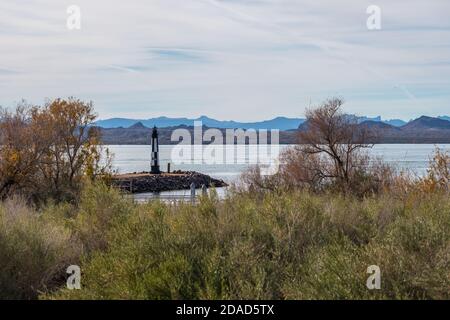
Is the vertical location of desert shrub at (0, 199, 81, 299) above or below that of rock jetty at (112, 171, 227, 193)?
above

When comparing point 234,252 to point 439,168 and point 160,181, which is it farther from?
point 160,181

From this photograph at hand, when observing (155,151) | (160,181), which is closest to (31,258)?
(160,181)

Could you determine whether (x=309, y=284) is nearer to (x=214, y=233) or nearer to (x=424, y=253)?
(x=424, y=253)

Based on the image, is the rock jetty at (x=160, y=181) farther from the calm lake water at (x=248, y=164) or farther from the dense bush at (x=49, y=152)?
the dense bush at (x=49, y=152)

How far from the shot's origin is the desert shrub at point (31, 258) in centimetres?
989

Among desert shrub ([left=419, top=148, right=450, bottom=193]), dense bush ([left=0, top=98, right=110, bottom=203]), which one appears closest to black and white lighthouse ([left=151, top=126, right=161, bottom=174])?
dense bush ([left=0, top=98, right=110, bottom=203])

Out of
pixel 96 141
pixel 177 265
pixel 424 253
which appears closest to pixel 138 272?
pixel 177 265

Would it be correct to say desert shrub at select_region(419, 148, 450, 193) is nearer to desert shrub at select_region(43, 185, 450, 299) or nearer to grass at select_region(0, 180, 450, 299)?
grass at select_region(0, 180, 450, 299)

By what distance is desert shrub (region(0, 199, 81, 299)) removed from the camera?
9.89 m

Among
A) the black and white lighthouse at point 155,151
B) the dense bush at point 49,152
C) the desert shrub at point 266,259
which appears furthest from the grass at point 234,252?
the black and white lighthouse at point 155,151

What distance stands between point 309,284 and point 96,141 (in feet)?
98.1

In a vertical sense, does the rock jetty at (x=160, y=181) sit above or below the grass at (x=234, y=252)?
below

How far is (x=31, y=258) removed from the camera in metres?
10.4

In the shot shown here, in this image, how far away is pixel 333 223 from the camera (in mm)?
11289
